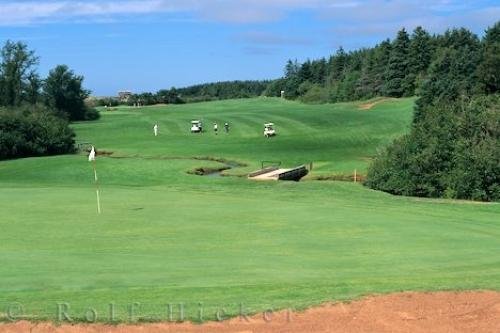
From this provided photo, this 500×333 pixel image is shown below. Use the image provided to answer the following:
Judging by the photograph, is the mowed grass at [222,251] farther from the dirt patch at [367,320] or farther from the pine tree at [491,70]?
the pine tree at [491,70]

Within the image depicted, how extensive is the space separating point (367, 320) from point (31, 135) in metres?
52.5

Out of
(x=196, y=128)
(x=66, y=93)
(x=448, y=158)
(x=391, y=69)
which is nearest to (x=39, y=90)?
(x=66, y=93)

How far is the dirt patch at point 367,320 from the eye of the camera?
856 cm

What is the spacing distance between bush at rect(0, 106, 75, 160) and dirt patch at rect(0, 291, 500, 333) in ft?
161

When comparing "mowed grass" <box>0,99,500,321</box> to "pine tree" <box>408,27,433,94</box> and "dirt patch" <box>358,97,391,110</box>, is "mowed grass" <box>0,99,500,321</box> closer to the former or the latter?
"dirt patch" <box>358,97,391,110</box>

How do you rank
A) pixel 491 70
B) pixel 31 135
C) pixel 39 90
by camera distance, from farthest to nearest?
pixel 39 90 → pixel 491 70 → pixel 31 135

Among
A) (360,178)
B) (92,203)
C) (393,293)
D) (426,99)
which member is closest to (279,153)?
(360,178)

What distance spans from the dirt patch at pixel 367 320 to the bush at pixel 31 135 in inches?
1930

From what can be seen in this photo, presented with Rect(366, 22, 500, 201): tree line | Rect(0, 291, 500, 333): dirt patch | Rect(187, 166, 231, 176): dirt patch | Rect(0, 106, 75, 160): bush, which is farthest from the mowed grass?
Rect(0, 106, 75, 160): bush

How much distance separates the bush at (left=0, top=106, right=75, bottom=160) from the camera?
181ft

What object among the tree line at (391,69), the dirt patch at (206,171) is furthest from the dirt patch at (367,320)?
the tree line at (391,69)

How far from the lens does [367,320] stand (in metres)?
8.89

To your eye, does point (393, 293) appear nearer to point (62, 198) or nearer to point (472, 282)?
point (472, 282)

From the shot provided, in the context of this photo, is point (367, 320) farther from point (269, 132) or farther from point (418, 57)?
point (418, 57)
